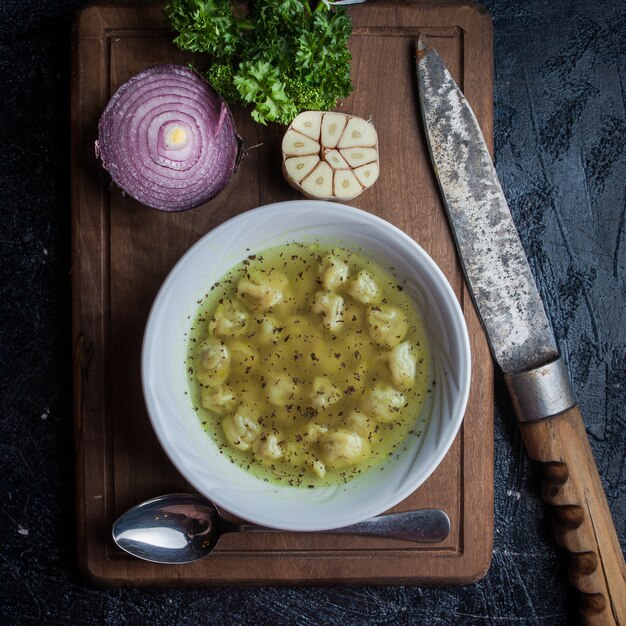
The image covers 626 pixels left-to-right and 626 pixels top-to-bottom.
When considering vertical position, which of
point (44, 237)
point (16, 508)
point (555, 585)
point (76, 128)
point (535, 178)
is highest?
point (76, 128)

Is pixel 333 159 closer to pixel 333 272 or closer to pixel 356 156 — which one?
pixel 356 156

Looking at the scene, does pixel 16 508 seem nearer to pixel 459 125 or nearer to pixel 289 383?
pixel 289 383

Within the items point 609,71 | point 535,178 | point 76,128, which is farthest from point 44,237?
point 609,71

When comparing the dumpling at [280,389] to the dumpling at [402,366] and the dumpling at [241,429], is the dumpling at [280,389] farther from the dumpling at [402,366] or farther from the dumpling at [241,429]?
the dumpling at [402,366]

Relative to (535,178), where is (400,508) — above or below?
below

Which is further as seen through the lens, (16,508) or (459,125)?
(16,508)

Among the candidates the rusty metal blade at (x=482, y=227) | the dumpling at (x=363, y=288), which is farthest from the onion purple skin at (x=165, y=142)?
the rusty metal blade at (x=482, y=227)

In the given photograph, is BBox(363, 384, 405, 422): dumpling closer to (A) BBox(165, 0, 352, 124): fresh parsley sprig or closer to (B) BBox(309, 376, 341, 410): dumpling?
(B) BBox(309, 376, 341, 410): dumpling

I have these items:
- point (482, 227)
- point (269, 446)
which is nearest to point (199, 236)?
point (269, 446)
